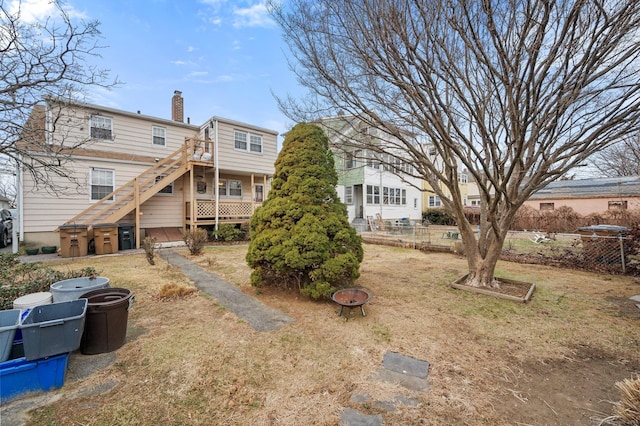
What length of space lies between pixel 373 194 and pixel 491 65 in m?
15.3

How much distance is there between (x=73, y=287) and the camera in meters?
4.07

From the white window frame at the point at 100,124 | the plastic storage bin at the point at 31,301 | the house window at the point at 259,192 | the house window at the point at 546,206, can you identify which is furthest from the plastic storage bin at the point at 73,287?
the house window at the point at 546,206

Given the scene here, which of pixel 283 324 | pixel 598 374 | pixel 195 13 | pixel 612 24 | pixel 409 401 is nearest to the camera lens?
pixel 409 401

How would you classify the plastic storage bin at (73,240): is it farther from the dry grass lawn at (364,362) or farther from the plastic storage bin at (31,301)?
the plastic storage bin at (31,301)

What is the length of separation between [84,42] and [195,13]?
3944 mm

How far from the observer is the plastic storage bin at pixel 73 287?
11.9ft

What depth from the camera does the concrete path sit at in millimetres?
4141

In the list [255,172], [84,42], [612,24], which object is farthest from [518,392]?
[255,172]

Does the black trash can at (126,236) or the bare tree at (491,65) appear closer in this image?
the bare tree at (491,65)

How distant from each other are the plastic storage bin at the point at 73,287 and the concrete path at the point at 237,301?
74.3 inches

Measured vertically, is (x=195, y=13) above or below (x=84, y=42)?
above

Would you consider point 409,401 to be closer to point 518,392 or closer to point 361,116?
point 518,392

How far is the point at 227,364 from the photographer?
9.88 feet

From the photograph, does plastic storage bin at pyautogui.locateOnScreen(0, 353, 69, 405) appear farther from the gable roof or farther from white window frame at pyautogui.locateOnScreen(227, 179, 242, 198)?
the gable roof
